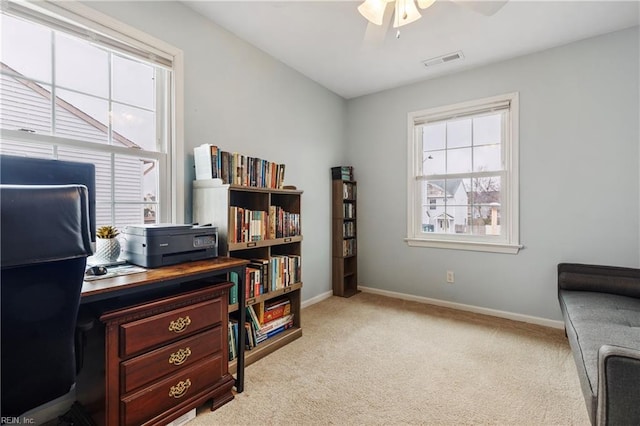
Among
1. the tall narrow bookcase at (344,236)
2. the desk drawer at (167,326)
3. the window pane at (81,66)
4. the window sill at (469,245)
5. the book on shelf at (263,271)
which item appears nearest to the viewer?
the desk drawer at (167,326)

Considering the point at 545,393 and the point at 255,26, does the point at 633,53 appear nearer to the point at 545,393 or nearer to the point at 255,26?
the point at 545,393

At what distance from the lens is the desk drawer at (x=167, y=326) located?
1264 mm

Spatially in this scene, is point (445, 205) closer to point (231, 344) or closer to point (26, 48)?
point (231, 344)

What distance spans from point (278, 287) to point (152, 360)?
1058mm

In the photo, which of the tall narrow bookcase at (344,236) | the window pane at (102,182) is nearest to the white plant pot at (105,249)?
the window pane at (102,182)

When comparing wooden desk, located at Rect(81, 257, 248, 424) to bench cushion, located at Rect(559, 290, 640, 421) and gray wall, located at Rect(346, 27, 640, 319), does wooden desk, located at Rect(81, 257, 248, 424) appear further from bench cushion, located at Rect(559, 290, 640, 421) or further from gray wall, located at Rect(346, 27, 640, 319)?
gray wall, located at Rect(346, 27, 640, 319)

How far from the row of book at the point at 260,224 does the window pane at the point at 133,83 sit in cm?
93

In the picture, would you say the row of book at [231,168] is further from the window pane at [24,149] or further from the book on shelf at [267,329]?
the book on shelf at [267,329]

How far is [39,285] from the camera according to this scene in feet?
2.70

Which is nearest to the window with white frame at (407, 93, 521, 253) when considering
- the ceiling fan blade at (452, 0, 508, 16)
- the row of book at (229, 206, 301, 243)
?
the ceiling fan blade at (452, 0, 508, 16)

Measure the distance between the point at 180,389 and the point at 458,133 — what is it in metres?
3.28

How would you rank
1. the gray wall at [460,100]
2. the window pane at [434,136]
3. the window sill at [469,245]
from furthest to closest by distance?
the window pane at [434,136], the window sill at [469,245], the gray wall at [460,100]

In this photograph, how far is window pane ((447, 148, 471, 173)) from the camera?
123 inches

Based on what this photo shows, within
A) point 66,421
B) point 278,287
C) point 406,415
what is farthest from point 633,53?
point 66,421
